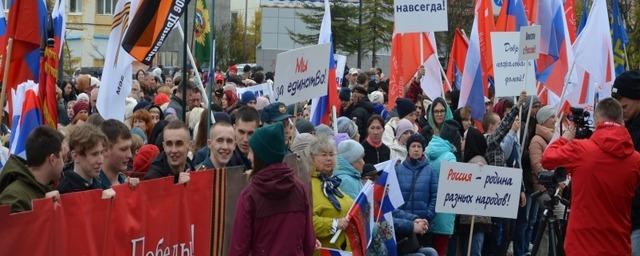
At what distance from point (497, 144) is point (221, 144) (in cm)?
554

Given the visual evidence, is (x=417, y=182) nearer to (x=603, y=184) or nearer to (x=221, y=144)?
(x=603, y=184)

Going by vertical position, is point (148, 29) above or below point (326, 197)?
above

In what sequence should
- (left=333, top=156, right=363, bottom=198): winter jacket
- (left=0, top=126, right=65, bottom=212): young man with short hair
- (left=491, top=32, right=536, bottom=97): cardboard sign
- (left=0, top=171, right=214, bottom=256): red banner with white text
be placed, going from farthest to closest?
1. (left=491, top=32, right=536, bottom=97): cardboard sign
2. (left=333, top=156, right=363, bottom=198): winter jacket
3. (left=0, top=126, right=65, bottom=212): young man with short hair
4. (left=0, top=171, right=214, bottom=256): red banner with white text

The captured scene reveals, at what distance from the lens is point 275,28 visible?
6225 centimetres

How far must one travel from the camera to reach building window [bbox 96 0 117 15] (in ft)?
282

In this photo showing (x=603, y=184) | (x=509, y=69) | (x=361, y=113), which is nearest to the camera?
(x=603, y=184)

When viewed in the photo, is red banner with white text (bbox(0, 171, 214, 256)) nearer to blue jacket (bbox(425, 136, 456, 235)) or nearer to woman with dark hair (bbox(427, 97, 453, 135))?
blue jacket (bbox(425, 136, 456, 235))

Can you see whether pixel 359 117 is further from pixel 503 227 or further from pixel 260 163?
pixel 260 163

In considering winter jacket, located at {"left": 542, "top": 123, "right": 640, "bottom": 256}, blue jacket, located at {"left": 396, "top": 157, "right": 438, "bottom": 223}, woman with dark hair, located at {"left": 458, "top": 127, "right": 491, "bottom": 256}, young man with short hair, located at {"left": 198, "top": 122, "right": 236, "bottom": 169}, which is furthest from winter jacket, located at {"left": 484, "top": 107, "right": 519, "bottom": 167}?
young man with short hair, located at {"left": 198, "top": 122, "right": 236, "bottom": 169}

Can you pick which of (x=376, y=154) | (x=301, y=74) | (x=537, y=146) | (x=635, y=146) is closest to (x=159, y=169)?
(x=301, y=74)

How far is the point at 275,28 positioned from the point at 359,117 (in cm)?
4431

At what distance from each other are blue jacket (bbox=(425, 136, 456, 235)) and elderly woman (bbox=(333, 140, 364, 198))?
2.20 meters

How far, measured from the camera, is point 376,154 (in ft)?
45.3

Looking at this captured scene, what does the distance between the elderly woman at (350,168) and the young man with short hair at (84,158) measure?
2699mm
